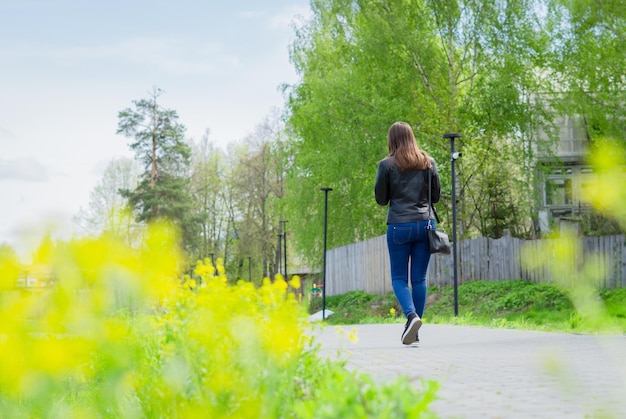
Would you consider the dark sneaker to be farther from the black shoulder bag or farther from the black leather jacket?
the black leather jacket

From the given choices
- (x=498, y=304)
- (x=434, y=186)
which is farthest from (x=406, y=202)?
(x=498, y=304)

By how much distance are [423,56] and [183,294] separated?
2113 centimetres

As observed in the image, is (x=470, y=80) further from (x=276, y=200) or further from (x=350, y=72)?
(x=276, y=200)

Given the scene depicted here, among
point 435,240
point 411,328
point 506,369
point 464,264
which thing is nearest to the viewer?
point 506,369

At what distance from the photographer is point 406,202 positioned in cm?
753

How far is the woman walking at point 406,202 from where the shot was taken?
7477 mm

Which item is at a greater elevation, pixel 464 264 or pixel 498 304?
pixel 464 264

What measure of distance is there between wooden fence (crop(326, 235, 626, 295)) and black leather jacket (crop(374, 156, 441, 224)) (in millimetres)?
5826

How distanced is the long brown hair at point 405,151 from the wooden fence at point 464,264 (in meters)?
5.94

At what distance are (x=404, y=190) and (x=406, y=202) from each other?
0.11 m

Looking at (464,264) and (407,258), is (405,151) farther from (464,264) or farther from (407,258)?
(464,264)

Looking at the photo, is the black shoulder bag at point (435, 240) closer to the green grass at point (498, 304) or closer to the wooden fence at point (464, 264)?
the green grass at point (498, 304)

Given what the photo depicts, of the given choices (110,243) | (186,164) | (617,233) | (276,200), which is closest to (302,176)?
(276,200)

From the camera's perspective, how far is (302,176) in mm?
31250
